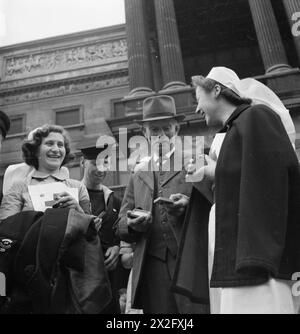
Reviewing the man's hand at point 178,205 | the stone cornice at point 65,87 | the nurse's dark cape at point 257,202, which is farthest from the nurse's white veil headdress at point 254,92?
the stone cornice at point 65,87

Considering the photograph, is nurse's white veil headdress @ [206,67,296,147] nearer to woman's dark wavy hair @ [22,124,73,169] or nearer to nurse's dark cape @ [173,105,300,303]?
nurse's dark cape @ [173,105,300,303]

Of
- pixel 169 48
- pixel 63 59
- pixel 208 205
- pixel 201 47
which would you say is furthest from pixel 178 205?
pixel 63 59

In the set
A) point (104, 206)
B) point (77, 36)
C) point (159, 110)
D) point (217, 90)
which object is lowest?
point (104, 206)

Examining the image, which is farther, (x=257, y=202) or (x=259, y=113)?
(x=259, y=113)

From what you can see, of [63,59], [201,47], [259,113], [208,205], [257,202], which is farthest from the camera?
[63,59]

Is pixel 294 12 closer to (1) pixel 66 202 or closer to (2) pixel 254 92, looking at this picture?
(2) pixel 254 92

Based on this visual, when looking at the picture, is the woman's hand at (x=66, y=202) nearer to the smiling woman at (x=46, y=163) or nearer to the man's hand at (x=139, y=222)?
the smiling woman at (x=46, y=163)

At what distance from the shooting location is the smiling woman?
2924mm

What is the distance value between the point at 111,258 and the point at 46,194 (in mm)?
673

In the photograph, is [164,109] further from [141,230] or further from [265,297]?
[265,297]

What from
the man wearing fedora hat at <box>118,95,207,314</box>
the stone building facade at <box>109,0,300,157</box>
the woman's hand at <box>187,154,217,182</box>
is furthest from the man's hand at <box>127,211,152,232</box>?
the stone building facade at <box>109,0,300,157</box>

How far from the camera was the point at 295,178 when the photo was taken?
181 cm

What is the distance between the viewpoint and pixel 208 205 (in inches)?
97.5

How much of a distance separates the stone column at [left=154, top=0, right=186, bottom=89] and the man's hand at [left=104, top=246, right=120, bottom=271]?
32.0 feet
